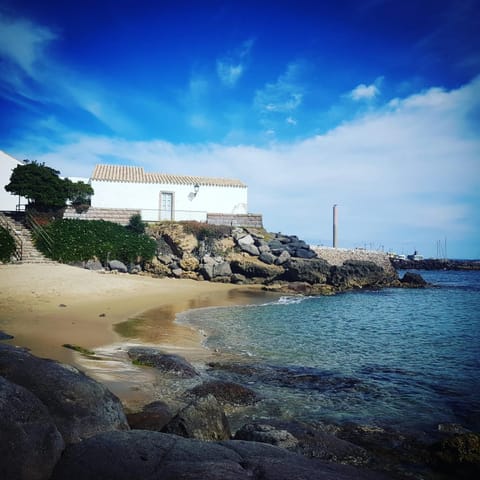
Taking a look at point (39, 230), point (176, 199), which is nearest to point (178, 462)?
point (39, 230)

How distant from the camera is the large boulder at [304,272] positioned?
32812mm

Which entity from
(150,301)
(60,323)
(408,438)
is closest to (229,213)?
(150,301)

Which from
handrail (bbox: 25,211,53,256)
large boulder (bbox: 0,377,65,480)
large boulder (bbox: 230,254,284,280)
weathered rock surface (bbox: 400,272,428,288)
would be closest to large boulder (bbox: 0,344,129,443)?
large boulder (bbox: 0,377,65,480)

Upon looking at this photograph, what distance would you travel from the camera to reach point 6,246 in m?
24.2

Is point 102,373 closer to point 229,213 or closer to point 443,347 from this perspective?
point 443,347

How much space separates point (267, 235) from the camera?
41719 millimetres

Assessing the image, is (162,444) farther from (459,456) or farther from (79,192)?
(79,192)

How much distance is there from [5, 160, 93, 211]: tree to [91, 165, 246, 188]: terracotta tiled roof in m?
6.38

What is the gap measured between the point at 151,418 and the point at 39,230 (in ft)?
88.6

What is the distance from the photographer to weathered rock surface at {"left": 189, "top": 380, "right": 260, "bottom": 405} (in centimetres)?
715

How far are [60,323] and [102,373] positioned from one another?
227 inches

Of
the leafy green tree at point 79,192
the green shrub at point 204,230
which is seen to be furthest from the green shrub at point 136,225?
the leafy green tree at point 79,192

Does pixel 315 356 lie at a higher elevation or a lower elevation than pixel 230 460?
lower

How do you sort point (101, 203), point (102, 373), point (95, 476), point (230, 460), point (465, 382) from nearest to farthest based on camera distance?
point (95, 476)
point (230, 460)
point (102, 373)
point (465, 382)
point (101, 203)
